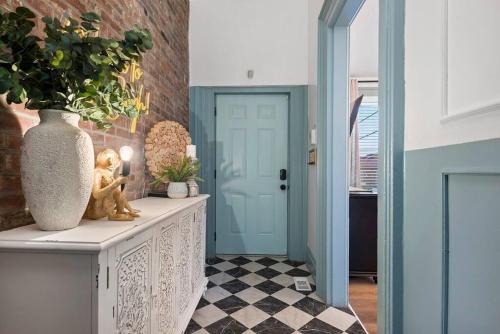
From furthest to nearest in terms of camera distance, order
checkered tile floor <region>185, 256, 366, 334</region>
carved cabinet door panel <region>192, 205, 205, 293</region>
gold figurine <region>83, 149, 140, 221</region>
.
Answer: carved cabinet door panel <region>192, 205, 205, 293</region> < checkered tile floor <region>185, 256, 366, 334</region> < gold figurine <region>83, 149, 140, 221</region>

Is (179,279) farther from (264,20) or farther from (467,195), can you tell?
(264,20)

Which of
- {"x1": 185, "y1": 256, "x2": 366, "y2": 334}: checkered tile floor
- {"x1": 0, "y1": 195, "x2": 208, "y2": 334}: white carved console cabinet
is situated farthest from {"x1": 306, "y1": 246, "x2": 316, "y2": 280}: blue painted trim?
{"x1": 0, "y1": 195, "x2": 208, "y2": 334}: white carved console cabinet

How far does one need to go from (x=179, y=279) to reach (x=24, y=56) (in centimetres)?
131

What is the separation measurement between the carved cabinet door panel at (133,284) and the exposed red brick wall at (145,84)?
0.42m

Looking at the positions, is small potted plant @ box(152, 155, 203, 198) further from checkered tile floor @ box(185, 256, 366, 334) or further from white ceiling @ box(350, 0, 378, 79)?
white ceiling @ box(350, 0, 378, 79)

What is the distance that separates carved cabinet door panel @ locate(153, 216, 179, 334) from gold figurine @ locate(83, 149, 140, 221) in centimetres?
21

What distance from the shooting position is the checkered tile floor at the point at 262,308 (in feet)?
5.93

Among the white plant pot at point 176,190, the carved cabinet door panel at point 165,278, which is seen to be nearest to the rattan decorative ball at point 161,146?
the white plant pot at point 176,190

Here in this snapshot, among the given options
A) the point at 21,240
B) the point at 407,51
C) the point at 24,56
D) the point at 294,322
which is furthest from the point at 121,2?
the point at 294,322

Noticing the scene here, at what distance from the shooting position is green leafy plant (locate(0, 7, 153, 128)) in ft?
2.44

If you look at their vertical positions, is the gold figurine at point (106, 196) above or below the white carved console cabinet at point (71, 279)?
above

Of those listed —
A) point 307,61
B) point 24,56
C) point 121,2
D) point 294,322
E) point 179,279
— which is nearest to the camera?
point 24,56

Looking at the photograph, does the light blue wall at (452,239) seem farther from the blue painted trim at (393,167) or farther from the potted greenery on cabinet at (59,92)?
the potted greenery on cabinet at (59,92)

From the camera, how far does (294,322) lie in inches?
73.8
